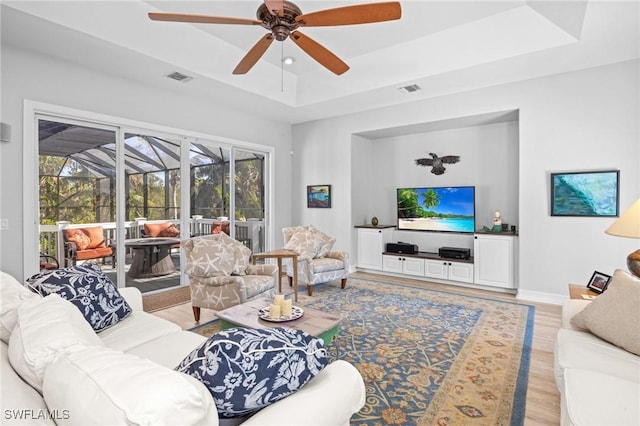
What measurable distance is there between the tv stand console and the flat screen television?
1.20ft

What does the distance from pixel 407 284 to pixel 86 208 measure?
446 centimetres

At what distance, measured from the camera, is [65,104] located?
145 inches

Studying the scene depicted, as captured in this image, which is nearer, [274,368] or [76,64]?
[274,368]

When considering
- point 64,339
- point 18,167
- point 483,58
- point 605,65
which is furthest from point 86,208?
point 605,65

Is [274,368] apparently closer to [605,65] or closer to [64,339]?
[64,339]

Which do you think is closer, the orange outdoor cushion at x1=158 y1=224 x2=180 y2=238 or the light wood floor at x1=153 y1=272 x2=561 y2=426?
the light wood floor at x1=153 y1=272 x2=561 y2=426

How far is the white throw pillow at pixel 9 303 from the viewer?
1317mm

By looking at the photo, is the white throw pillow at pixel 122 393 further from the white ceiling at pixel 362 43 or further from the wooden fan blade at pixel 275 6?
the white ceiling at pixel 362 43

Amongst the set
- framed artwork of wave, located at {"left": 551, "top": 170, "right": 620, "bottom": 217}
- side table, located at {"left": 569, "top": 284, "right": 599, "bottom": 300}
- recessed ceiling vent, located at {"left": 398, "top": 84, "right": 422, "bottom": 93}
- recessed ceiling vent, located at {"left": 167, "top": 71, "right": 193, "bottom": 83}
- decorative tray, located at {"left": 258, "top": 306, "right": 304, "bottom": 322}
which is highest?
recessed ceiling vent, located at {"left": 398, "top": 84, "right": 422, "bottom": 93}

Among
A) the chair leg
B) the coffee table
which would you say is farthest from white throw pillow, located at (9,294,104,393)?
the chair leg

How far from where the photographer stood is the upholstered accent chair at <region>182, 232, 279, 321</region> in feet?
11.1

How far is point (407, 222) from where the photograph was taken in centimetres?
587

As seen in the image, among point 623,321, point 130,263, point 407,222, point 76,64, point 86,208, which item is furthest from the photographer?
point 407,222

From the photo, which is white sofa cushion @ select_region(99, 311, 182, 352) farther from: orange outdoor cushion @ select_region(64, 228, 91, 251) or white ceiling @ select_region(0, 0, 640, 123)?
white ceiling @ select_region(0, 0, 640, 123)
